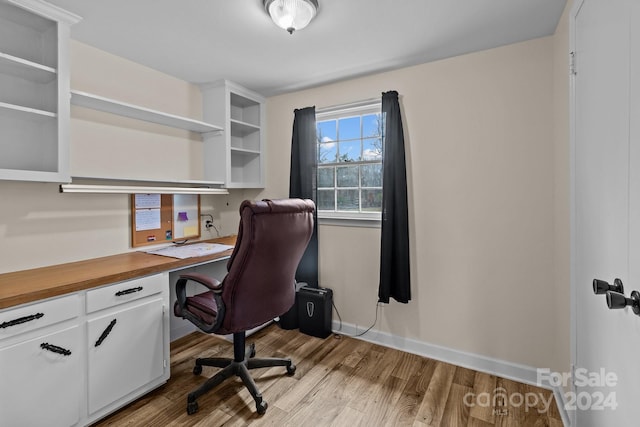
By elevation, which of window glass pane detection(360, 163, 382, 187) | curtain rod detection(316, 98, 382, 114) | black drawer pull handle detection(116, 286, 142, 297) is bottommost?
black drawer pull handle detection(116, 286, 142, 297)

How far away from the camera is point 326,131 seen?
2990mm

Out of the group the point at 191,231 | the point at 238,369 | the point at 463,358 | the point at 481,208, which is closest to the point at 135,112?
the point at 191,231

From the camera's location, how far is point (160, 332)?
1971 mm

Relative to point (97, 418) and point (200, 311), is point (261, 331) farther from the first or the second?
point (97, 418)

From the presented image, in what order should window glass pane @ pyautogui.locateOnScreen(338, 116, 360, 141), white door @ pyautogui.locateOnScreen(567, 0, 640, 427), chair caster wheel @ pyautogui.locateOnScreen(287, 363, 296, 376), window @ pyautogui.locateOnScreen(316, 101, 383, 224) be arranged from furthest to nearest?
window glass pane @ pyautogui.locateOnScreen(338, 116, 360, 141)
window @ pyautogui.locateOnScreen(316, 101, 383, 224)
chair caster wheel @ pyautogui.locateOnScreen(287, 363, 296, 376)
white door @ pyautogui.locateOnScreen(567, 0, 640, 427)

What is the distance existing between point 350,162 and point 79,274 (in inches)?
85.0

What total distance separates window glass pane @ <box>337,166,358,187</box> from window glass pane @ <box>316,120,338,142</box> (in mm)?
329

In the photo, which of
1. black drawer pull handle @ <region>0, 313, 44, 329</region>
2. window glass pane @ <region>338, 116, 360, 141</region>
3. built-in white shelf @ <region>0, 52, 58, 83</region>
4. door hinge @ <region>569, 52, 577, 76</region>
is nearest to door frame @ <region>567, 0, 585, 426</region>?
door hinge @ <region>569, 52, 577, 76</region>

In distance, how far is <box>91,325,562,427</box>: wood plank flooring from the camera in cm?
174

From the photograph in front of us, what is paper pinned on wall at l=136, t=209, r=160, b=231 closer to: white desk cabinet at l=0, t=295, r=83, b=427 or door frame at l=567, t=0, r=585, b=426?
white desk cabinet at l=0, t=295, r=83, b=427

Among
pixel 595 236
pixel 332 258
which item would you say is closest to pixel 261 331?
pixel 332 258

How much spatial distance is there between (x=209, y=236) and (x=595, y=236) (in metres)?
2.94

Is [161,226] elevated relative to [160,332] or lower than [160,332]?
elevated

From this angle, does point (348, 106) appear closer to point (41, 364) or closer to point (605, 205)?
point (605, 205)
